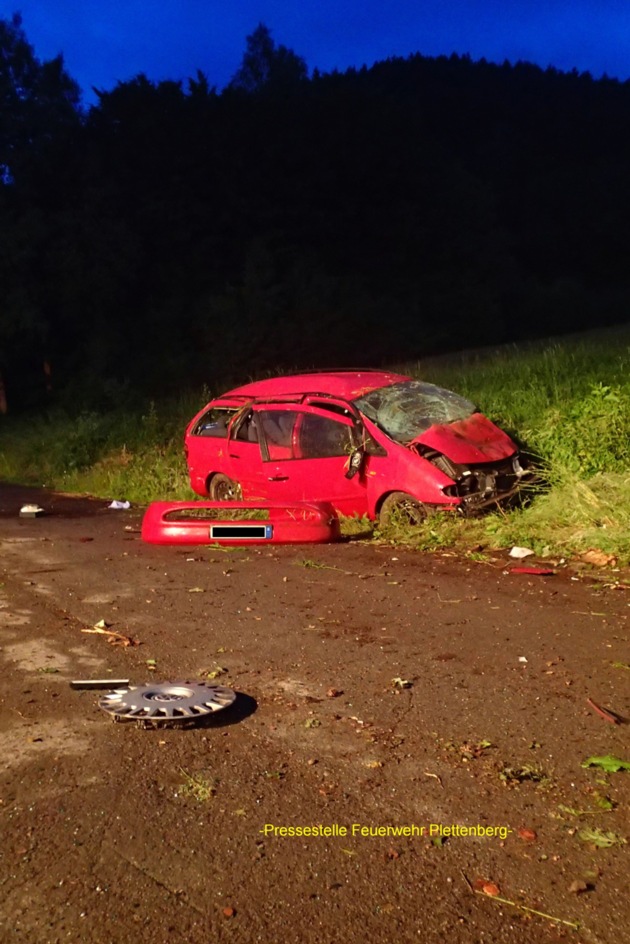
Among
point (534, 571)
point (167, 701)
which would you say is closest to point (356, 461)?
point (534, 571)

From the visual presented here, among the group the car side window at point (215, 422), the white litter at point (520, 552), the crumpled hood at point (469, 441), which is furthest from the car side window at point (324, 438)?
the white litter at point (520, 552)

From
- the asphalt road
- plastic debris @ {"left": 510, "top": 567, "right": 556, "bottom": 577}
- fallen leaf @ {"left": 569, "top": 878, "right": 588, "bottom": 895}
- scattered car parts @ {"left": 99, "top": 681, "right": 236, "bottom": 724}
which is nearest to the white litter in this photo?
plastic debris @ {"left": 510, "top": 567, "right": 556, "bottom": 577}

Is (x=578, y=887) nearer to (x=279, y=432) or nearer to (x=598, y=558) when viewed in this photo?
(x=598, y=558)

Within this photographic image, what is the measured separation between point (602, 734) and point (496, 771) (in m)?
0.66

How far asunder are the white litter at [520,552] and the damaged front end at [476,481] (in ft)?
2.66

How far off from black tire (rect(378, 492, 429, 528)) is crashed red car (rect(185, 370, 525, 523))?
0.01 meters

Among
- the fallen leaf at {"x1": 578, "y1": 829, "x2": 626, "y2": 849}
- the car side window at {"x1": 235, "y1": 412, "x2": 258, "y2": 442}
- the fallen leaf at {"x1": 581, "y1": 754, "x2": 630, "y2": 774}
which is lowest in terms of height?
the fallen leaf at {"x1": 578, "y1": 829, "x2": 626, "y2": 849}

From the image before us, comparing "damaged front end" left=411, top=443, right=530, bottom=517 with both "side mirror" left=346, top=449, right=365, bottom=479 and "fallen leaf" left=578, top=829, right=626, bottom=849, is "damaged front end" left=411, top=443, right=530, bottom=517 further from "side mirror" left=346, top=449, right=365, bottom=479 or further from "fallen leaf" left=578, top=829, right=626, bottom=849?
"fallen leaf" left=578, top=829, right=626, bottom=849

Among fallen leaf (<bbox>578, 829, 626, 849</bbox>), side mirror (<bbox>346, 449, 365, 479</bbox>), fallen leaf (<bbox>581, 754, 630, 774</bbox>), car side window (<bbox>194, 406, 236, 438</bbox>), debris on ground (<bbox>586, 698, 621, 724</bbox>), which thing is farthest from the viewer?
car side window (<bbox>194, 406, 236, 438</bbox>)

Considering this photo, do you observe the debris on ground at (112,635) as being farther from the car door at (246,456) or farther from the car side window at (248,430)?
the car side window at (248,430)

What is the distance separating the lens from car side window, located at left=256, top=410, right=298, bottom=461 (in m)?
11.1

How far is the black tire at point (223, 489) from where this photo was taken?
12.0 m

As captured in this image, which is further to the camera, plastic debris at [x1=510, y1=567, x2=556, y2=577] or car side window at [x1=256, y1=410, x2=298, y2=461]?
car side window at [x1=256, y1=410, x2=298, y2=461]

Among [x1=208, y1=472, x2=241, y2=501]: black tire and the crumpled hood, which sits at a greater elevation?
the crumpled hood
